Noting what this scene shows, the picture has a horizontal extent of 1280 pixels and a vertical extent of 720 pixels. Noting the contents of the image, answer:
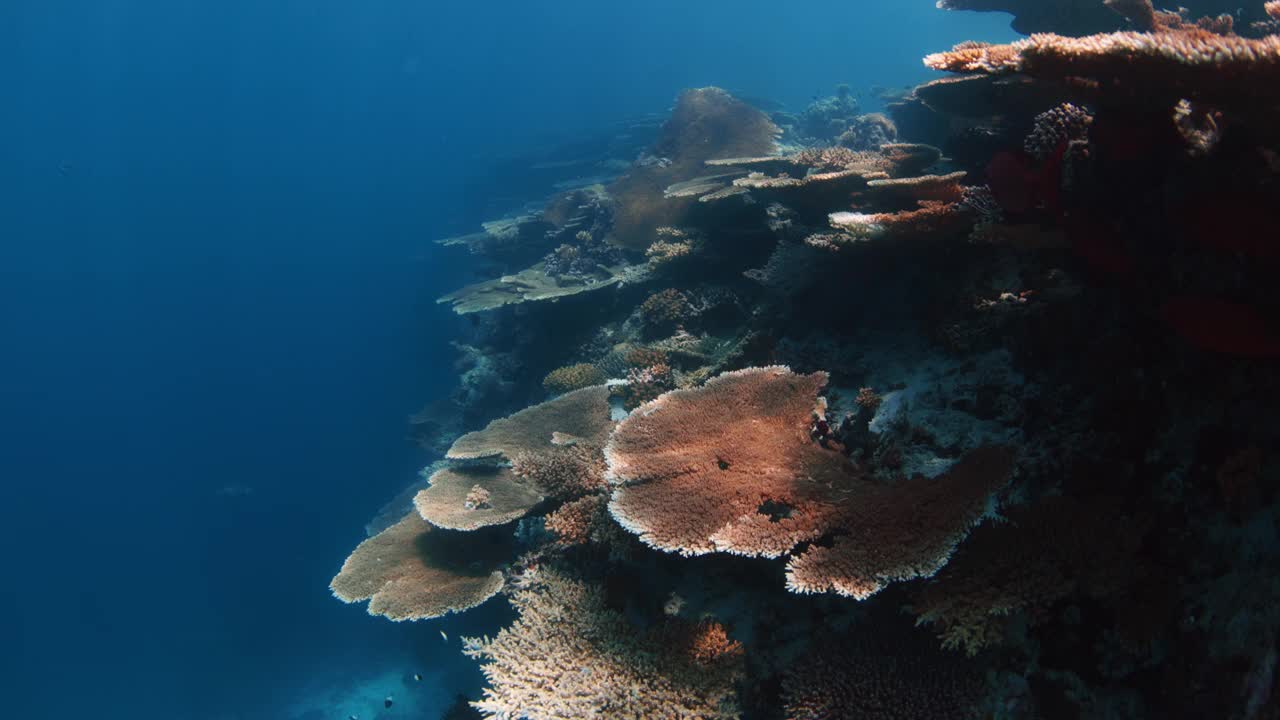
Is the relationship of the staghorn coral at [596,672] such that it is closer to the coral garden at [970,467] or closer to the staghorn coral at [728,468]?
the coral garden at [970,467]

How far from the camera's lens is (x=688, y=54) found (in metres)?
84.0

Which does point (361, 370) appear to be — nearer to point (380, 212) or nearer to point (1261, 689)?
point (380, 212)

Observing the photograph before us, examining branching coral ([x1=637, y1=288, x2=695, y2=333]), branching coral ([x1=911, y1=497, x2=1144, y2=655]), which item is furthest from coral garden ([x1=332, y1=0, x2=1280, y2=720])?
branching coral ([x1=637, y1=288, x2=695, y2=333])

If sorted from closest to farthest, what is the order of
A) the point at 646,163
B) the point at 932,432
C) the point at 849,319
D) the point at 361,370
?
the point at 932,432 → the point at 849,319 → the point at 646,163 → the point at 361,370

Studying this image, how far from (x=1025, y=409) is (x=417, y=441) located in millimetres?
16560

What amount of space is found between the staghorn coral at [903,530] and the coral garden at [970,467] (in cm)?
2

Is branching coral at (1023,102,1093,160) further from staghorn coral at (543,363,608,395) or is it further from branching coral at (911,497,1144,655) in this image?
staghorn coral at (543,363,608,395)

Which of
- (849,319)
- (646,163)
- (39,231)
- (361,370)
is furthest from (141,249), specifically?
(849,319)

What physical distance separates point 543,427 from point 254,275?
63034 mm

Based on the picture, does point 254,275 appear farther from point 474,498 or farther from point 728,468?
point 728,468

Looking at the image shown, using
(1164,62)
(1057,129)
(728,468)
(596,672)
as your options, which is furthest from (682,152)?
(596,672)

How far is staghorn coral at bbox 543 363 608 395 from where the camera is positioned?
859 cm

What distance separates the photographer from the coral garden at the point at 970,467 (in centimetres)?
221

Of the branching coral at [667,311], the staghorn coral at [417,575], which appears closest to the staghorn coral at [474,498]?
the staghorn coral at [417,575]
